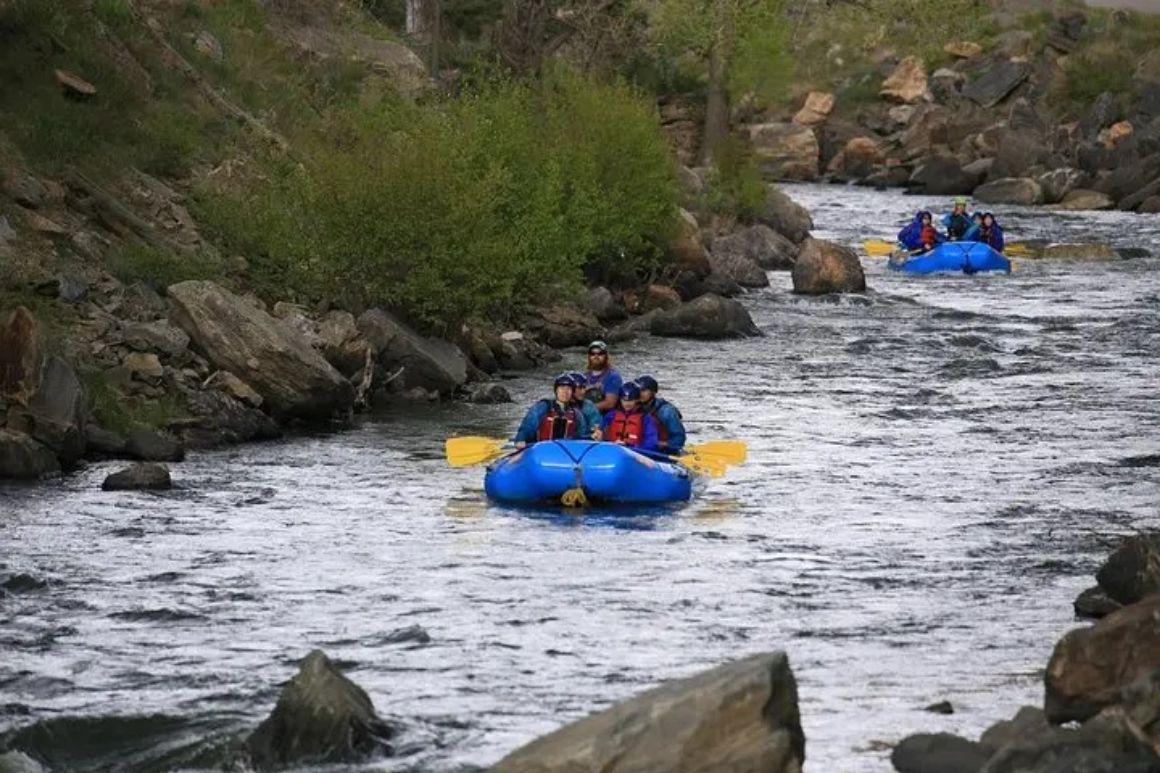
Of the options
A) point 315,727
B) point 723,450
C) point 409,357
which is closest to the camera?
point 315,727

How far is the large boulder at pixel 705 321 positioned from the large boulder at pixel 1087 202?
95.1 feet

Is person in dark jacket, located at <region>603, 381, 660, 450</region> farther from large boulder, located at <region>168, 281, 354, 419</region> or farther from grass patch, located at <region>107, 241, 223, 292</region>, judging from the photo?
grass patch, located at <region>107, 241, 223, 292</region>

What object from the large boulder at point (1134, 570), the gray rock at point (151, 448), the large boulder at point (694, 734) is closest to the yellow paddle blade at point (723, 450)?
the gray rock at point (151, 448)

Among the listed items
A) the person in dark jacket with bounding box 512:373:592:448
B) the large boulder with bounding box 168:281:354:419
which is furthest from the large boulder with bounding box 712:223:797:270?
the person in dark jacket with bounding box 512:373:592:448

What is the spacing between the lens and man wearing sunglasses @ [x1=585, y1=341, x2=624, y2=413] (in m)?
22.0

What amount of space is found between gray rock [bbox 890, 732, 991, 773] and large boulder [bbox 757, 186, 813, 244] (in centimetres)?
3728

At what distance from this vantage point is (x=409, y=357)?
27844mm

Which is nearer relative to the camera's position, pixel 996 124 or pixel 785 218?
pixel 785 218

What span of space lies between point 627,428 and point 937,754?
10122 millimetres

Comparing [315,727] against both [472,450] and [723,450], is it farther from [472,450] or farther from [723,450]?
[723,450]

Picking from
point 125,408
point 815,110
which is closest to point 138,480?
point 125,408

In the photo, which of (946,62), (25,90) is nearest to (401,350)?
(25,90)

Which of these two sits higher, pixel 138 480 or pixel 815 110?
pixel 815 110

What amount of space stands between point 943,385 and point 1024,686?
15.6 meters
